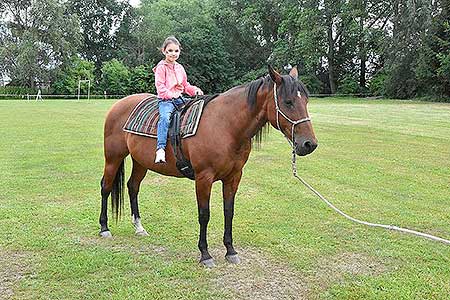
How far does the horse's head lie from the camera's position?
155 inches

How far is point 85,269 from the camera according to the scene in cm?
449

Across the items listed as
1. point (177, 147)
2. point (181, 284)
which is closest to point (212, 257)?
point (181, 284)

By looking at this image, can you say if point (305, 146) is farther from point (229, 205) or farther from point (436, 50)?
point (436, 50)

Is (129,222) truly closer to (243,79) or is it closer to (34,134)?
(34,134)

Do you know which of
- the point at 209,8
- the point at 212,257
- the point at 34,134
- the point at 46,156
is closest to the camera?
the point at 212,257

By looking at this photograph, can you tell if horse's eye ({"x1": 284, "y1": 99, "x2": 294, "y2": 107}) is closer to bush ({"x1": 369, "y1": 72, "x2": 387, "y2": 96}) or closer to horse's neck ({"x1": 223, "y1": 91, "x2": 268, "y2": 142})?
horse's neck ({"x1": 223, "y1": 91, "x2": 268, "y2": 142})

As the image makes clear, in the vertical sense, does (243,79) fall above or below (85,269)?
above

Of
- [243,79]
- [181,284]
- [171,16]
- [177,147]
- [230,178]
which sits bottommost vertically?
[181,284]

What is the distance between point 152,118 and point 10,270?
2.10 metres

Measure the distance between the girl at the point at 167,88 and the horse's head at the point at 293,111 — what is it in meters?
1.26

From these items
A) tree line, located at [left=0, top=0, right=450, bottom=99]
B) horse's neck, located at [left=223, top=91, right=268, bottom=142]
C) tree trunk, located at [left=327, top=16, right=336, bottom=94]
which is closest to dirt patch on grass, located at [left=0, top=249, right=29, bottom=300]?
horse's neck, located at [left=223, top=91, right=268, bottom=142]

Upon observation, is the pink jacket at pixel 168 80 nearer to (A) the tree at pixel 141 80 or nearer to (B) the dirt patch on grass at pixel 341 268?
(B) the dirt patch on grass at pixel 341 268

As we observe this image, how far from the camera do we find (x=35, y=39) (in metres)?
50.5

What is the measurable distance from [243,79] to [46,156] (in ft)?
147
